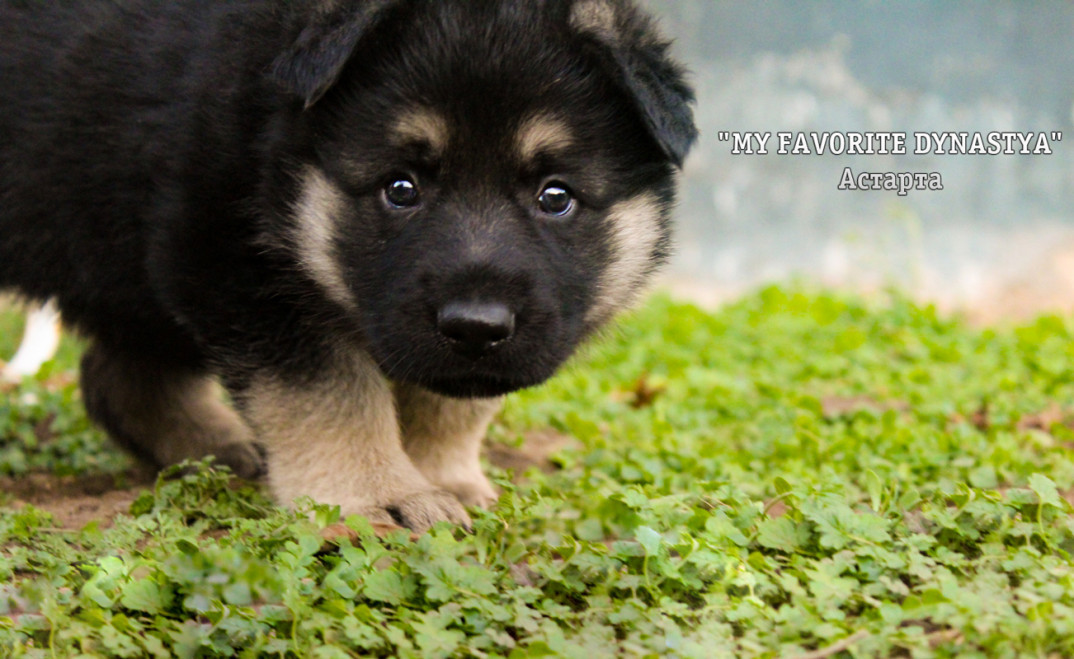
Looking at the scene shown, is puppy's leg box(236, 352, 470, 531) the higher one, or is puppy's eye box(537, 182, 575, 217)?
puppy's eye box(537, 182, 575, 217)

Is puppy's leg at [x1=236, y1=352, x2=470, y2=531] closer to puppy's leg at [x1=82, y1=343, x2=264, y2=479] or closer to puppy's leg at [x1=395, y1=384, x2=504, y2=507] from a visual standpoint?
puppy's leg at [x1=395, y1=384, x2=504, y2=507]

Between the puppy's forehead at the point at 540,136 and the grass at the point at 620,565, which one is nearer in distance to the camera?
the grass at the point at 620,565

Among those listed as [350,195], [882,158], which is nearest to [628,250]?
[350,195]

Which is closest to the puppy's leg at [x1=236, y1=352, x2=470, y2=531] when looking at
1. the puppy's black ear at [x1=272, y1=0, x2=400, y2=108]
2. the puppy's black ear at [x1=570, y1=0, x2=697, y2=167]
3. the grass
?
the grass

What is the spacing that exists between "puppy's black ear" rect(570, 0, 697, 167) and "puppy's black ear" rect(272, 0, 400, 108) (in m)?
0.59

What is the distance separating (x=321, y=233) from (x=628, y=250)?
3.07 feet

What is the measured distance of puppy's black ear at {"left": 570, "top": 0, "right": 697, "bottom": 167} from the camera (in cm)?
317

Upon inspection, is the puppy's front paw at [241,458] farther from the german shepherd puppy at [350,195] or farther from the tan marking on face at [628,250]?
the tan marking on face at [628,250]

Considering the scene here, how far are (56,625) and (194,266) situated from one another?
1.28 metres

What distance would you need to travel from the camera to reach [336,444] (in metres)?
3.30

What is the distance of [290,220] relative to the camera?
10.7 ft

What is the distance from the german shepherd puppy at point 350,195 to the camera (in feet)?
9.87

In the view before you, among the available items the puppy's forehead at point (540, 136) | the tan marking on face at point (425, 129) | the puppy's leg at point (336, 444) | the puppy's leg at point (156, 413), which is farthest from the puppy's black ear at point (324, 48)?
the puppy's leg at point (156, 413)

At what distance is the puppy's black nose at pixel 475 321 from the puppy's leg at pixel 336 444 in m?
0.59
